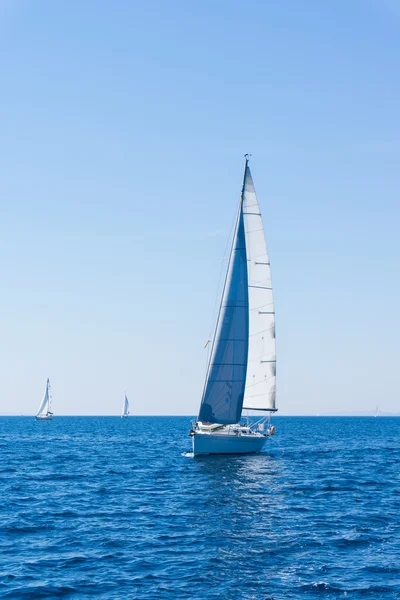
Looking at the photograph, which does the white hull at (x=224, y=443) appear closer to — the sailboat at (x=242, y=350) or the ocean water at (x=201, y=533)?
the sailboat at (x=242, y=350)

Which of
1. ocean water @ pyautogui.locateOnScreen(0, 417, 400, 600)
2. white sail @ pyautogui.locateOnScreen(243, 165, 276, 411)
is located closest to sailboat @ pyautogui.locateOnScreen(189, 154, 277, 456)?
white sail @ pyautogui.locateOnScreen(243, 165, 276, 411)

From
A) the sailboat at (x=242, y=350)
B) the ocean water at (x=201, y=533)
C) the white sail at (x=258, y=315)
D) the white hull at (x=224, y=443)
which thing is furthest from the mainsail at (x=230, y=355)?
the ocean water at (x=201, y=533)

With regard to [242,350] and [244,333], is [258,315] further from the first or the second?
[242,350]

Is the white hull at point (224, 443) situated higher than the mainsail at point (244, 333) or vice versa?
the mainsail at point (244, 333)

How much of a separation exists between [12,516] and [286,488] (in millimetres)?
17544

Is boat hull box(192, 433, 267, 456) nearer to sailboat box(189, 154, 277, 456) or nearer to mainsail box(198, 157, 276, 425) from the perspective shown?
sailboat box(189, 154, 277, 456)

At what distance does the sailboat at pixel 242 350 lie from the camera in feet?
176

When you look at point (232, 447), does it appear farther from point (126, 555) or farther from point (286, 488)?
point (126, 555)

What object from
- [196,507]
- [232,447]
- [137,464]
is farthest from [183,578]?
[137,464]

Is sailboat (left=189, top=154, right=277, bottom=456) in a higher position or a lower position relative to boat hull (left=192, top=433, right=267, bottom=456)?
higher

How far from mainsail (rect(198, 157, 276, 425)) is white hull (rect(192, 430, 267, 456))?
6.88ft

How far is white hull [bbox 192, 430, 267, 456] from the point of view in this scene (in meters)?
51.6

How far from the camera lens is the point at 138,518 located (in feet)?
101

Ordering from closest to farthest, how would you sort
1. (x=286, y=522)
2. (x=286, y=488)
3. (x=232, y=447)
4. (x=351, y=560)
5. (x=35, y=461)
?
(x=351, y=560) → (x=286, y=522) → (x=286, y=488) → (x=232, y=447) → (x=35, y=461)
